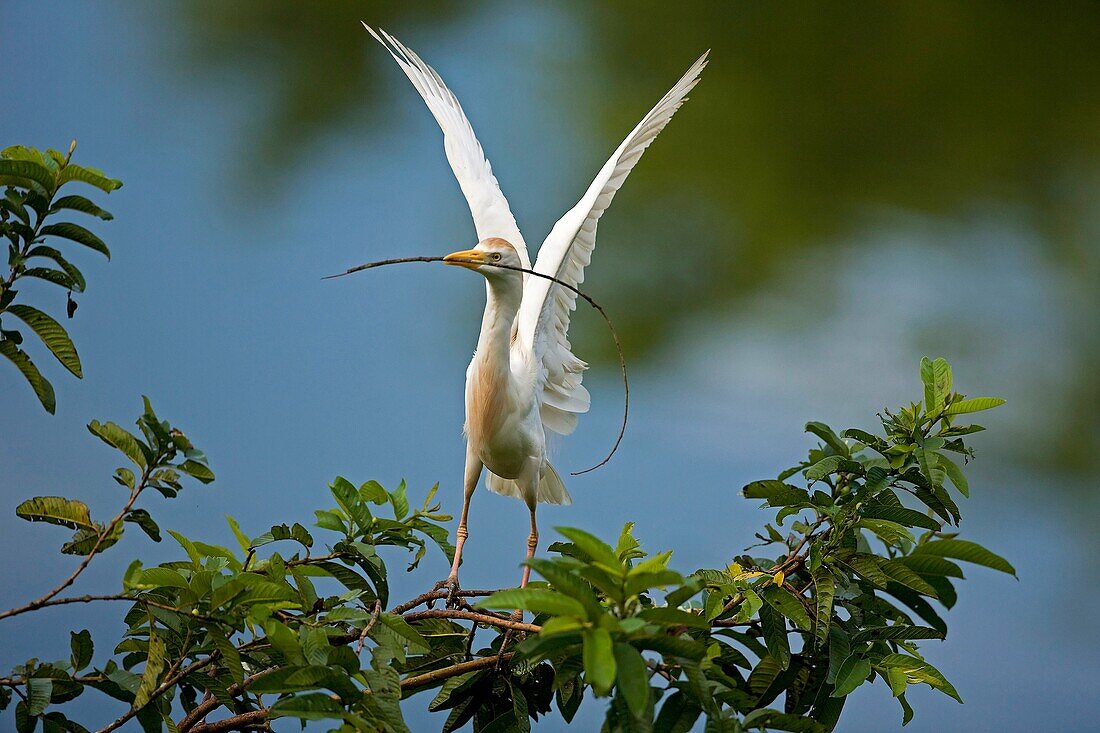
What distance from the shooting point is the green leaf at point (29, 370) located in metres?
1.00

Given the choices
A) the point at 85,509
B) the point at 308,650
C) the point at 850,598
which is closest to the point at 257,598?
the point at 308,650

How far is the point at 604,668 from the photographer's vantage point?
0.77 metres

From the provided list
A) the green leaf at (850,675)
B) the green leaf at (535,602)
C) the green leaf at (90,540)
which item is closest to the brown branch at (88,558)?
the green leaf at (90,540)

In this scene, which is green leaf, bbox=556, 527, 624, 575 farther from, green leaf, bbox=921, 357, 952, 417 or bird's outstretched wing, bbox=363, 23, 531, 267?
bird's outstretched wing, bbox=363, 23, 531, 267

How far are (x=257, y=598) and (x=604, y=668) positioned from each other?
1.35ft

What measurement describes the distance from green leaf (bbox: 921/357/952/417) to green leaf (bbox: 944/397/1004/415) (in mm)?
16

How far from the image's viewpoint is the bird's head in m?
1.63

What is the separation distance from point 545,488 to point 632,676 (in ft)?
4.45

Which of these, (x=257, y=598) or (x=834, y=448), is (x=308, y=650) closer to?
(x=257, y=598)

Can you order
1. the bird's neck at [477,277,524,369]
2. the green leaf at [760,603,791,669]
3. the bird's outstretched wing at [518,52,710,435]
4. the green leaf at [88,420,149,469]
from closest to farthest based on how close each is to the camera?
the green leaf at [88,420,149,469], the green leaf at [760,603,791,669], the bird's neck at [477,277,524,369], the bird's outstretched wing at [518,52,710,435]

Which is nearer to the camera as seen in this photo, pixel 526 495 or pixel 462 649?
pixel 462 649

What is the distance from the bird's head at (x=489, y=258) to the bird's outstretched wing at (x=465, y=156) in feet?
0.73

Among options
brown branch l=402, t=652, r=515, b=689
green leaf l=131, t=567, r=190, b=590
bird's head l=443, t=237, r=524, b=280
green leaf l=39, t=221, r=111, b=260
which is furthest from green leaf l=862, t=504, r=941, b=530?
green leaf l=39, t=221, r=111, b=260

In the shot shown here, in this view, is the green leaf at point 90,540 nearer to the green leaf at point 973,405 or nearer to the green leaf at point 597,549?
the green leaf at point 597,549
